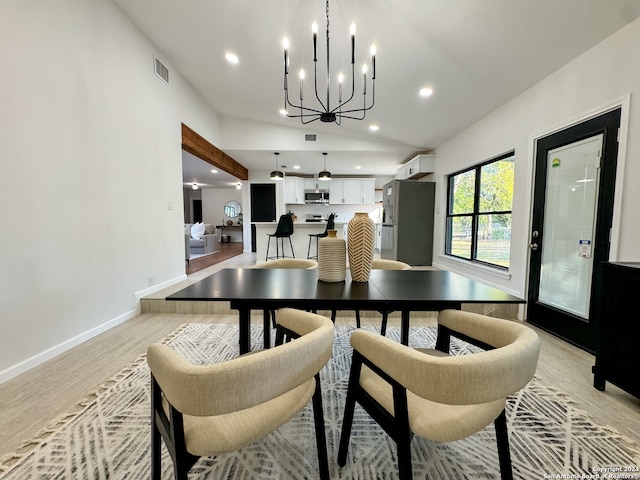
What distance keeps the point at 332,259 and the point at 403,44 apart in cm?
237

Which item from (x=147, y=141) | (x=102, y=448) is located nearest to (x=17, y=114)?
(x=147, y=141)

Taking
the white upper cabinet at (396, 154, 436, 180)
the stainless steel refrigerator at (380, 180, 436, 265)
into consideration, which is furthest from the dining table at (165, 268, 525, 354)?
the white upper cabinet at (396, 154, 436, 180)

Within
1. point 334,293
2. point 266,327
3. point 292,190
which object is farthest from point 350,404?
point 292,190

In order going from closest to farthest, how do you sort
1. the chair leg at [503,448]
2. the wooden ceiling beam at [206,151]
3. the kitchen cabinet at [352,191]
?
the chair leg at [503,448] → the wooden ceiling beam at [206,151] → the kitchen cabinet at [352,191]

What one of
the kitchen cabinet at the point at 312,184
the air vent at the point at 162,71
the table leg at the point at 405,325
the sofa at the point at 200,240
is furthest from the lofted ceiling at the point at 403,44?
the sofa at the point at 200,240

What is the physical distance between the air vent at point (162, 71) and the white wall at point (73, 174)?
Answer: 95mm

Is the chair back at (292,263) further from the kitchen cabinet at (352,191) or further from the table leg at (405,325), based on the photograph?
the kitchen cabinet at (352,191)

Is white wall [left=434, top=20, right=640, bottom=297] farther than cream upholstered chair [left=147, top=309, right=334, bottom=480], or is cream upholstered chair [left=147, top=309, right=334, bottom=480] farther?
white wall [left=434, top=20, right=640, bottom=297]

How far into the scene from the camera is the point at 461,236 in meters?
4.40

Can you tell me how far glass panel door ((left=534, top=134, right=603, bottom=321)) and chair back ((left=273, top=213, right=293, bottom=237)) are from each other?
146 inches

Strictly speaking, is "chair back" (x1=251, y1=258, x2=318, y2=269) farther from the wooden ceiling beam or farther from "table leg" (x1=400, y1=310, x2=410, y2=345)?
the wooden ceiling beam

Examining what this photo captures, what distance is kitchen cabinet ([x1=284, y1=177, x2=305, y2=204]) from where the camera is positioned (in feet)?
25.0

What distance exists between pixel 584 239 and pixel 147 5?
4.57 meters

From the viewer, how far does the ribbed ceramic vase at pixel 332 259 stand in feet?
4.94
